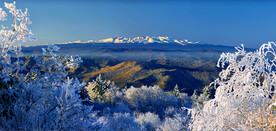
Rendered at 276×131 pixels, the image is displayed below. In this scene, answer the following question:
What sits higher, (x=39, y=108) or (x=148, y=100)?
(x=39, y=108)

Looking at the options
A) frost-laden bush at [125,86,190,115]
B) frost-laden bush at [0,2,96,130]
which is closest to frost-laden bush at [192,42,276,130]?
frost-laden bush at [0,2,96,130]

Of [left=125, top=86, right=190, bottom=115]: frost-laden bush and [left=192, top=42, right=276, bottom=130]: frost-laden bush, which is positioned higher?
[left=192, top=42, right=276, bottom=130]: frost-laden bush

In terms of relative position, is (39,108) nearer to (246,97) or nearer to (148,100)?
(246,97)

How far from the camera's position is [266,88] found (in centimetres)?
695

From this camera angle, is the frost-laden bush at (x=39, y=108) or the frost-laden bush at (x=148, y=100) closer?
the frost-laden bush at (x=39, y=108)

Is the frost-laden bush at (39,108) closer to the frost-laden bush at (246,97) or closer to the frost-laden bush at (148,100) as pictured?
the frost-laden bush at (246,97)

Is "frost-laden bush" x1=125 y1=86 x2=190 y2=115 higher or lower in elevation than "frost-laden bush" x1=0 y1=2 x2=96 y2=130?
lower

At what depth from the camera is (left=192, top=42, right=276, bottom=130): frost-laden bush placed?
258 inches

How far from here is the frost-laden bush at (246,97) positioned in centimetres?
655

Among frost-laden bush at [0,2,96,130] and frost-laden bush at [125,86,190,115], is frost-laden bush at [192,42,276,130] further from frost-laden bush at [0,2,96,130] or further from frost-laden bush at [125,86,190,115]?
frost-laden bush at [125,86,190,115]

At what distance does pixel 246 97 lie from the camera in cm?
709

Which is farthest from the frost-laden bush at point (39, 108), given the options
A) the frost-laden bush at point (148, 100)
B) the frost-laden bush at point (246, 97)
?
the frost-laden bush at point (148, 100)

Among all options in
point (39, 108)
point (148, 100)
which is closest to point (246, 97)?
point (39, 108)

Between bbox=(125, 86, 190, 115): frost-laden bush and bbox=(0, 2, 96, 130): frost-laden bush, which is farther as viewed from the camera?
bbox=(125, 86, 190, 115): frost-laden bush
